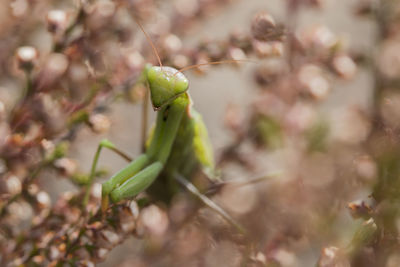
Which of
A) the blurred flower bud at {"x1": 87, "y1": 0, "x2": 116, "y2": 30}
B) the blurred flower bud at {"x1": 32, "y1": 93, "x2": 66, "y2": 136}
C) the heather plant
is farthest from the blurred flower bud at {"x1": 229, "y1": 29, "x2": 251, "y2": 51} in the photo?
the blurred flower bud at {"x1": 32, "y1": 93, "x2": 66, "y2": 136}

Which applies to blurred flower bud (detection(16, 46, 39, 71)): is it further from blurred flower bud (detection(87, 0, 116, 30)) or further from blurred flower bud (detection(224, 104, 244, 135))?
blurred flower bud (detection(224, 104, 244, 135))

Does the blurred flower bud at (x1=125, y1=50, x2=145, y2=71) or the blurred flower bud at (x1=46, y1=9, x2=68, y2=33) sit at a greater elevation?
the blurred flower bud at (x1=46, y1=9, x2=68, y2=33)

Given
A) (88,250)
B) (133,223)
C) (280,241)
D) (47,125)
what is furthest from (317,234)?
(47,125)

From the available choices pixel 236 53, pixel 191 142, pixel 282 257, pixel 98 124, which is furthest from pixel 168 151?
pixel 282 257

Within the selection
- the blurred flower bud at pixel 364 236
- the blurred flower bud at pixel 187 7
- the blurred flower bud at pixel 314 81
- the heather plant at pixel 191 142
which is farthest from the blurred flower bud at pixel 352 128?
the blurred flower bud at pixel 187 7

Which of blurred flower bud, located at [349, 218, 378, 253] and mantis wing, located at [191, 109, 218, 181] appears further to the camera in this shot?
mantis wing, located at [191, 109, 218, 181]

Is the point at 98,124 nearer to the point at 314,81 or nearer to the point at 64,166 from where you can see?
the point at 64,166

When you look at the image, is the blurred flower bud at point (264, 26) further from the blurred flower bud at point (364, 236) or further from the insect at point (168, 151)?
the blurred flower bud at point (364, 236)
